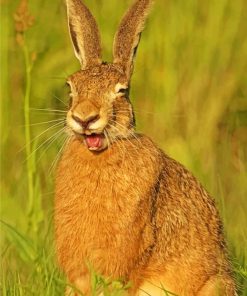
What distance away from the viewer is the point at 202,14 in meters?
10.5

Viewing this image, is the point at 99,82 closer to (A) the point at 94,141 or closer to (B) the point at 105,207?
(A) the point at 94,141

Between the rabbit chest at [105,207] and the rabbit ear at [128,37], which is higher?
the rabbit ear at [128,37]

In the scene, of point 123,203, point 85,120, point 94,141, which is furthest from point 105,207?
point 85,120

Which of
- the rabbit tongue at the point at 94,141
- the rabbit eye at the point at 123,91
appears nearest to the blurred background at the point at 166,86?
the rabbit eye at the point at 123,91

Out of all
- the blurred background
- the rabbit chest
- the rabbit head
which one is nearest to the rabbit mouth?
the rabbit head

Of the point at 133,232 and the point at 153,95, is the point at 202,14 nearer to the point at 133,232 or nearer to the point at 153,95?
the point at 153,95

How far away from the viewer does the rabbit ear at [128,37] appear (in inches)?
296

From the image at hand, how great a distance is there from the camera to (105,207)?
7281mm

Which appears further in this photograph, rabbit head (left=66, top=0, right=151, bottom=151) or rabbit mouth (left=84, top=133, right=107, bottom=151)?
rabbit mouth (left=84, top=133, right=107, bottom=151)

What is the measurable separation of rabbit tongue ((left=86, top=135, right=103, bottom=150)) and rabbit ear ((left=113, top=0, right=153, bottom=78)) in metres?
0.46

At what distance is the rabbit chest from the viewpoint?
726 cm

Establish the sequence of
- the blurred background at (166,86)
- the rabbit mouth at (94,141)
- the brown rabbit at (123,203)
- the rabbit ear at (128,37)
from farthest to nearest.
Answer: the blurred background at (166,86) → the rabbit ear at (128,37) → the brown rabbit at (123,203) → the rabbit mouth at (94,141)

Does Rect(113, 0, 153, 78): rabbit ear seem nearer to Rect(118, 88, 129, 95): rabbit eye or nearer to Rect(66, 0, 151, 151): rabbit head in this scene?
Rect(66, 0, 151, 151): rabbit head

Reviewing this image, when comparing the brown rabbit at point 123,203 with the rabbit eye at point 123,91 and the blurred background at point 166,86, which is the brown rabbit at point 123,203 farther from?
the blurred background at point 166,86
